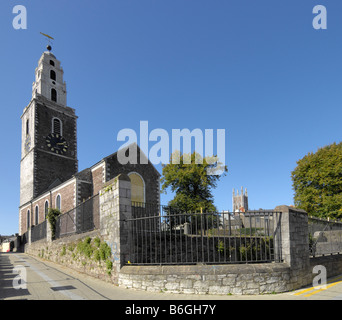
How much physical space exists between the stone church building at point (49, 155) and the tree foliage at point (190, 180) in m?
4.72

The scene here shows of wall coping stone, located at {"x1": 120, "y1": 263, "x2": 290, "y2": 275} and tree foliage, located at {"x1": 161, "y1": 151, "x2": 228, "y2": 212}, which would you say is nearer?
wall coping stone, located at {"x1": 120, "y1": 263, "x2": 290, "y2": 275}

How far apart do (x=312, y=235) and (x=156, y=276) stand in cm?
667

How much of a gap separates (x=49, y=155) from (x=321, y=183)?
33.2 metres

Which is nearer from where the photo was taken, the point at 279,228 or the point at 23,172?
the point at 279,228

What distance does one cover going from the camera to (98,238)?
10.3 meters

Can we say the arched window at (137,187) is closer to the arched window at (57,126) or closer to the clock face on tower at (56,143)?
the clock face on tower at (56,143)

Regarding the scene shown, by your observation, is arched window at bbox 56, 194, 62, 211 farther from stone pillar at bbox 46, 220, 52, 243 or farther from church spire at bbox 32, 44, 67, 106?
church spire at bbox 32, 44, 67, 106

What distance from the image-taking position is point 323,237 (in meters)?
11.7

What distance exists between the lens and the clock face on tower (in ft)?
124

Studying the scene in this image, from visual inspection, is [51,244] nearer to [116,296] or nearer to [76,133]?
[116,296]

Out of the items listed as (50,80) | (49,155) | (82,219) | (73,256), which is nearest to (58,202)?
(49,155)

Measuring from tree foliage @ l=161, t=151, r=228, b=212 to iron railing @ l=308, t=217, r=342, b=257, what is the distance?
60.7 feet

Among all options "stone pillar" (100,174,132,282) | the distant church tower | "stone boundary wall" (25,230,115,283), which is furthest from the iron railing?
the distant church tower
